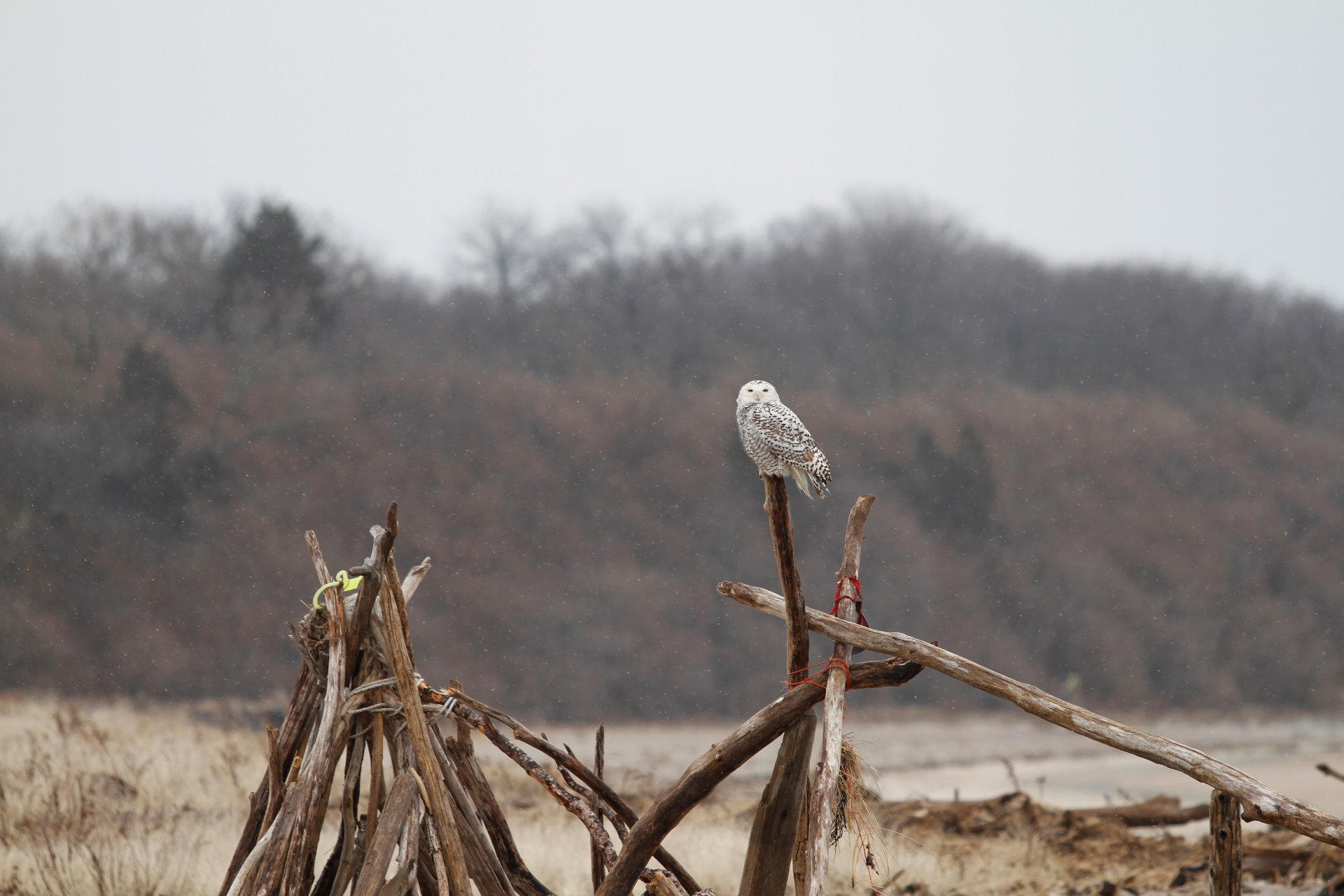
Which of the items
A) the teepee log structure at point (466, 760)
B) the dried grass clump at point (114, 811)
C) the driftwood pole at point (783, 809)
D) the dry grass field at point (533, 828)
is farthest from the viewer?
the dry grass field at point (533, 828)

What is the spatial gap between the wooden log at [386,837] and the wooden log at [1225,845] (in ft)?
9.89

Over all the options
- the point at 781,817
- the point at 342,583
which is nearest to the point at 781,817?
the point at 781,817

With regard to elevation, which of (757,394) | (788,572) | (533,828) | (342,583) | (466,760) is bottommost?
(533,828)

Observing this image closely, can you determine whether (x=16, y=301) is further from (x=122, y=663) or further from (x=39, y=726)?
(x=39, y=726)

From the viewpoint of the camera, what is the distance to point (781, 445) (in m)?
4.28

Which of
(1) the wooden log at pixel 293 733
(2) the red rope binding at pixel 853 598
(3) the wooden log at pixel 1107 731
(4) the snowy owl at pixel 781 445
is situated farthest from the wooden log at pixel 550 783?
(4) the snowy owl at pixel 781 445

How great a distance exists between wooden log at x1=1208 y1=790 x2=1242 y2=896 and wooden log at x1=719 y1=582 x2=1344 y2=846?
8 centimetres

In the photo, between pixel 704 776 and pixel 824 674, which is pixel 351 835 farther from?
pixel 824 674

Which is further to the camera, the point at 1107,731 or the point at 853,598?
the point at 853,598

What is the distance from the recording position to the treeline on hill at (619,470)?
25891mm

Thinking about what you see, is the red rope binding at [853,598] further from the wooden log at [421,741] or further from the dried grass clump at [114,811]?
the dried grass clump at [114,811]

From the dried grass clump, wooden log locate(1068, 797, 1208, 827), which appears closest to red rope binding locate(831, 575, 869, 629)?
the dried grass clump

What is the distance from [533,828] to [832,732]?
23.8 ft

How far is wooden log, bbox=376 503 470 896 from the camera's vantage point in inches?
177
